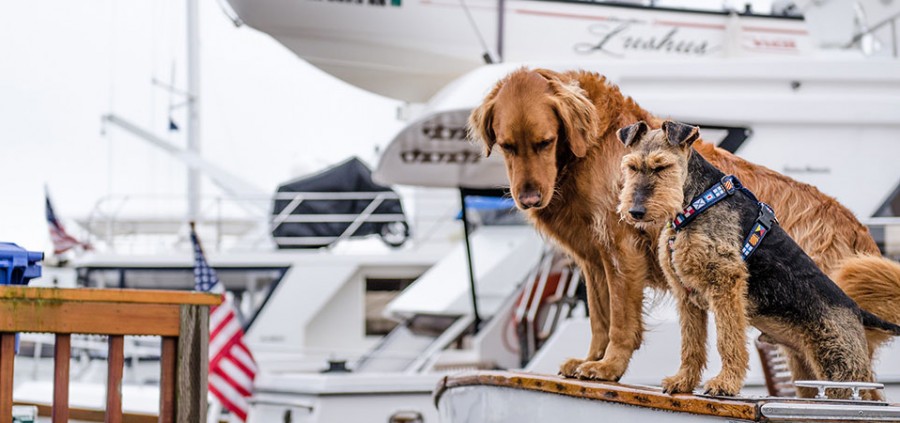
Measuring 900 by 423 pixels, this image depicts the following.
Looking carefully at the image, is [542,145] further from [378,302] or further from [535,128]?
[378,302]

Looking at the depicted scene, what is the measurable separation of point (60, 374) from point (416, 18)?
22.6 ft

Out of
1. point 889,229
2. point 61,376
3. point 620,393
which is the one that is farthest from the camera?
point 889,229

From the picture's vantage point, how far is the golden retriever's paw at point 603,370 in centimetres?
310

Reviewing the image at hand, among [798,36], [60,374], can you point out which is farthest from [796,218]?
[798,36]

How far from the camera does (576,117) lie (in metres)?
3.07

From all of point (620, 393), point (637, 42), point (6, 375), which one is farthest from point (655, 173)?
point (637, 42)

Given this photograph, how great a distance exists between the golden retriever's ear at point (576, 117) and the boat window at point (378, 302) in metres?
11.3

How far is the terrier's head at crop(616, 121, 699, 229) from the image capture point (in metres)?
2.57

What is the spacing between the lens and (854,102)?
6199 mm

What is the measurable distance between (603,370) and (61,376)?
1.70 meters

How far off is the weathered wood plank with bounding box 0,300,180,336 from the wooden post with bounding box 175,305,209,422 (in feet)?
0.14

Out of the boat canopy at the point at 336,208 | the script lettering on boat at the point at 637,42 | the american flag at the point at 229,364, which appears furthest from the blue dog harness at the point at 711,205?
the boat canopy at the point at 336,208

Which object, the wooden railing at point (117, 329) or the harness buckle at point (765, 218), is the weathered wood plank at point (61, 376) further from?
the harness buckle at point (765, 218)

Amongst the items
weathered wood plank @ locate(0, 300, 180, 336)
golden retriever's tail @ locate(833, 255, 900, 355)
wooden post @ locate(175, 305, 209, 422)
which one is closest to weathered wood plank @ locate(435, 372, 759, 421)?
golden retriever's tail @ locate(833, 255, 900, 355)
